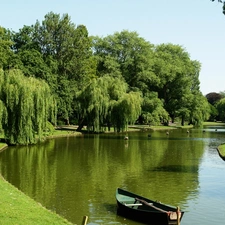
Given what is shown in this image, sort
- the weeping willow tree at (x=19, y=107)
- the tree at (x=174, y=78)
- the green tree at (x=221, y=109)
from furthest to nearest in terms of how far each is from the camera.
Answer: the green tree at (x=221, y=109) < the tree at (x=174, y=78) < the weeping willow tree at (x=19, y=107)

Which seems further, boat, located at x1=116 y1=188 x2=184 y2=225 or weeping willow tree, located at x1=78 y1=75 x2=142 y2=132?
weeping willow tree, located at x1=78 y1=75 x2=142 y2=132

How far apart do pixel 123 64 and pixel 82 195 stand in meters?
56.4

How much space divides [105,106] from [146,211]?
3979 cm

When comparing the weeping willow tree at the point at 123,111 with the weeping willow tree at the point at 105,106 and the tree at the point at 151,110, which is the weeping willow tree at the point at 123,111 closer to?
the weeping willow tree at the point at 105,106

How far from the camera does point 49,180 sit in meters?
21.7

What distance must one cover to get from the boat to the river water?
0.35 meters

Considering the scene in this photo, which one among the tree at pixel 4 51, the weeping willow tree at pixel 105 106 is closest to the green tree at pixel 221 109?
the weeping willow tree at pixel 105 106

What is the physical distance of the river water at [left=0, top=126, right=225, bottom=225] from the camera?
51.6 ft

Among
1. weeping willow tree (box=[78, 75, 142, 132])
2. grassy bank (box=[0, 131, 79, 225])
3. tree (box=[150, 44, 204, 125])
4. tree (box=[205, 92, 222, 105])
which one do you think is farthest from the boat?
tree (box=[205, 92, 222, 105])

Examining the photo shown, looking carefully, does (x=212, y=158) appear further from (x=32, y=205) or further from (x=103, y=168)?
(x=32, y=205)

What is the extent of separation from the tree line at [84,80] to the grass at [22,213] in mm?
19805

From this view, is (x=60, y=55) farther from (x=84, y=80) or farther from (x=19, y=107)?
(x=19, y=107)

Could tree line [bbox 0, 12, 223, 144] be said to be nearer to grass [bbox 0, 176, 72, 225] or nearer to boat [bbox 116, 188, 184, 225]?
grass [bbox 0, 176, 72, 225]

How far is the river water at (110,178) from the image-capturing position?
51.6ft
